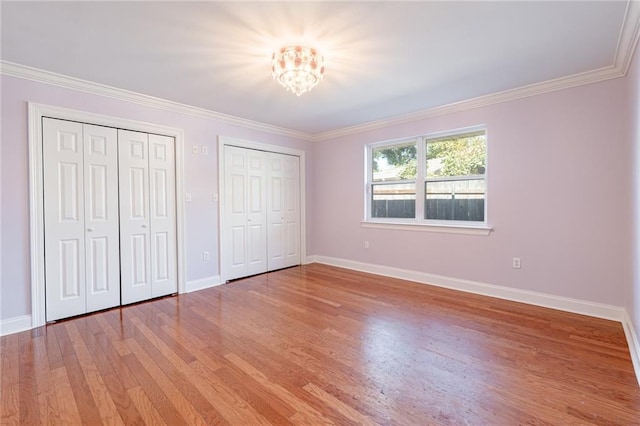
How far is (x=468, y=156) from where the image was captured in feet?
12.6

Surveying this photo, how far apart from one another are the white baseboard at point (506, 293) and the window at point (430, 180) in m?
0.76

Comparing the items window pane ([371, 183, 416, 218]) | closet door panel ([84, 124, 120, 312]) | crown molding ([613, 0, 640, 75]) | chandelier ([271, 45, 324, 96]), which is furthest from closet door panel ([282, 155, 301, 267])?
crown molding ([613, 0, 640, 75])

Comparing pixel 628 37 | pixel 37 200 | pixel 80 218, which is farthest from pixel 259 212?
pixel 628 37

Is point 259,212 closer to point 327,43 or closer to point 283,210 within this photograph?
point 283,210

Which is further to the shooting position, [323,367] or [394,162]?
[394,162]

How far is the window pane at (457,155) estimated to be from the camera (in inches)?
147

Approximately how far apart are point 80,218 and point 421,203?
4.16m

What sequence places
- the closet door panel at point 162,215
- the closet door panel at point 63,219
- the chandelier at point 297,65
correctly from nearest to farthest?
the chandelier at point 297,65 → the closet door panel at point 63,219 → the closet door panel at point 162,215

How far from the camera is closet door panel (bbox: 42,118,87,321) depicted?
9.42 ft

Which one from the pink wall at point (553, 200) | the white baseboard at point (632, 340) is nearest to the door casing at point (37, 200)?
the pink wall at point (553, 200)

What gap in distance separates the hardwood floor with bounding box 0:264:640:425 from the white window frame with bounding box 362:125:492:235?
3.29ft

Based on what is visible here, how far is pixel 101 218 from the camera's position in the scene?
319cm

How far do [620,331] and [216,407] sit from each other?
11.0ft

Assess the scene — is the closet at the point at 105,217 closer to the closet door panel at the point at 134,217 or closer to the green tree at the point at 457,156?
the closet door panel at the point at 134,217
